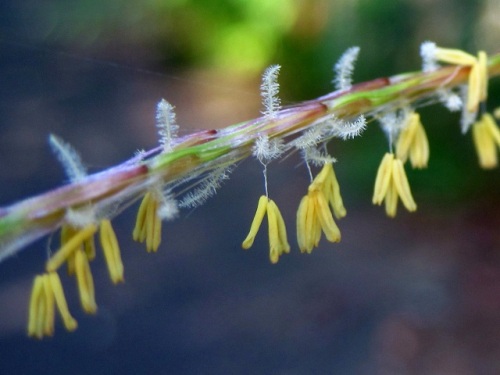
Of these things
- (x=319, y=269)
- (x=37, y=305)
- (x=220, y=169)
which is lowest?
(x=319, y=269)

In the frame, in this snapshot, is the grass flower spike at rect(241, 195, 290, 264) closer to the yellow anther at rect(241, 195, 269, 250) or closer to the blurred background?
the yellow anther at rect(241, 195, 269, 250)

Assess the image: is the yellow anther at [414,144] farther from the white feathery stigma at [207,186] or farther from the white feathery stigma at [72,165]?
the white feathery stigma at [72,165]

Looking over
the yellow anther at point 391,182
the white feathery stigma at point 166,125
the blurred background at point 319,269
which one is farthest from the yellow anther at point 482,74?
the blurred background at point 319,269

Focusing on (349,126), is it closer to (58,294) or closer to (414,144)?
(414,144)

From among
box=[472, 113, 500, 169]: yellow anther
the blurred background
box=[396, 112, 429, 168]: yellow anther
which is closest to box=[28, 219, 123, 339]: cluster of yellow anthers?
box=[396, 112, 429, 168]: yellow anther

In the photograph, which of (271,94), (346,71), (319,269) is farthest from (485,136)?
(319,269)
